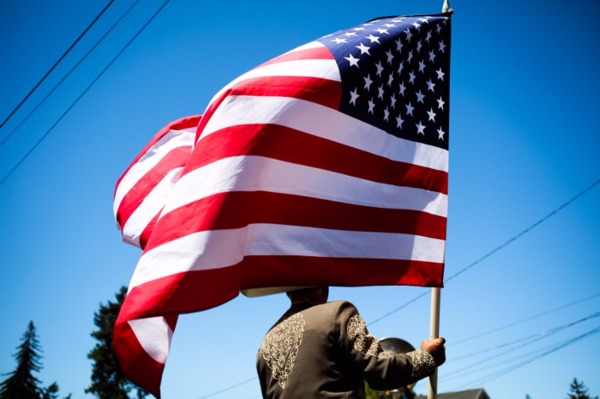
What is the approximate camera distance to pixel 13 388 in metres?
48.5

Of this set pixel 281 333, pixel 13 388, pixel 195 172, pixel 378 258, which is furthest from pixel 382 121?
pixel 13 388

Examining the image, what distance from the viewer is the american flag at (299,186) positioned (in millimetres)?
2496

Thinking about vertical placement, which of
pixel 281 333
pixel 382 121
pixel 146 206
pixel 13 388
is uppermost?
pixel 13 388

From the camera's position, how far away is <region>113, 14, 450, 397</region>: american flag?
8.19 ft

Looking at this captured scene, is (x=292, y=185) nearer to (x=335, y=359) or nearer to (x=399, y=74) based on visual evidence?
(x=335, y=359)

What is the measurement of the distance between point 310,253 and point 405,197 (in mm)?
853

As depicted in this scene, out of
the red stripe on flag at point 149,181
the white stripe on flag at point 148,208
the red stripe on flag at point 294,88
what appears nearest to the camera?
the red stripe on flag at point 294,88

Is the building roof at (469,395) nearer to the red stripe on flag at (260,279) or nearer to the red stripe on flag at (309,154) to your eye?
the red stripe on flag at (309,154)

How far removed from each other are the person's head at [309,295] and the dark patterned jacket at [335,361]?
225 millimetres

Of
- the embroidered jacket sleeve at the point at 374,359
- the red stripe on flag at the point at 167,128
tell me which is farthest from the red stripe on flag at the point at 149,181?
the embroidered jacket sleeve at the point at 374,359

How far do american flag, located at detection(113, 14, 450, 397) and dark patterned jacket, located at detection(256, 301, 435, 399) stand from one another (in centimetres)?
40

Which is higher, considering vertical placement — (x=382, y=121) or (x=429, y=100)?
(x=429, y=100)

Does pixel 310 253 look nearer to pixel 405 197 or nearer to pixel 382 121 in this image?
pixel 405 197

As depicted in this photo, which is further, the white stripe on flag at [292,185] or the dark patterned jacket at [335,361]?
the white stripe on flag at [292,185]
